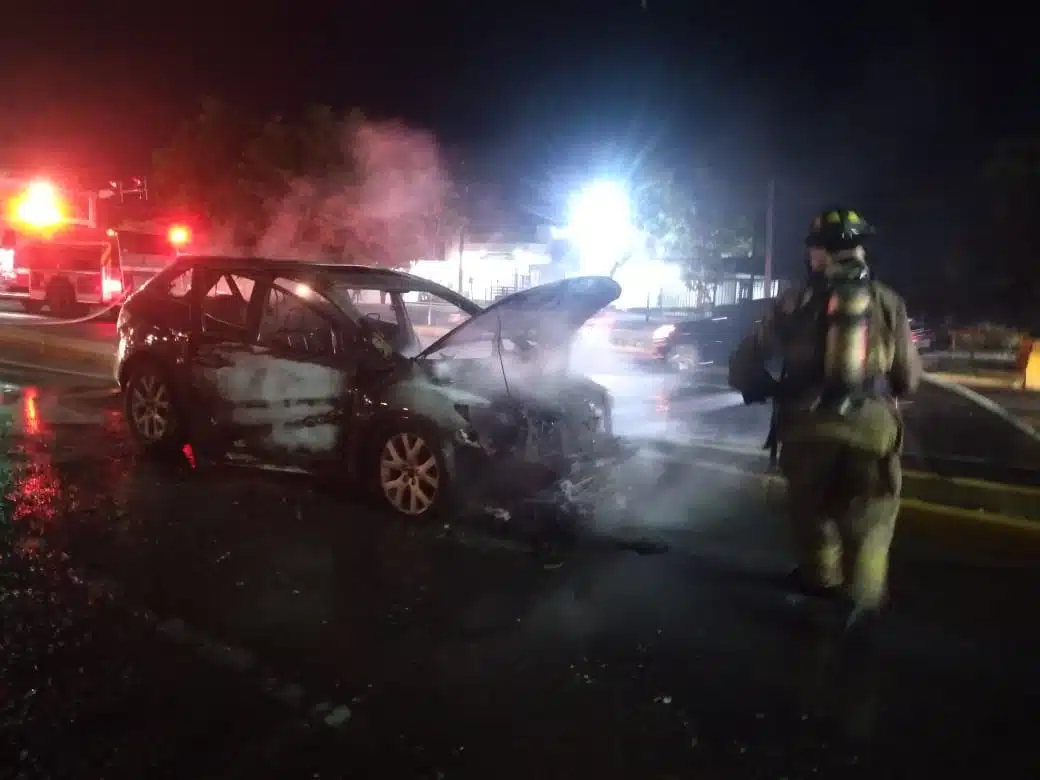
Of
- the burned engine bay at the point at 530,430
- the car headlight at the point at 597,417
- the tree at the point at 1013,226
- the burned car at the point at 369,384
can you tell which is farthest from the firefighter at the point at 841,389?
the tree at the point at 1013,226

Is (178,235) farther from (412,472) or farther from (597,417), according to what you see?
(412,472)

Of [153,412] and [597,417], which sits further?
[153,412]

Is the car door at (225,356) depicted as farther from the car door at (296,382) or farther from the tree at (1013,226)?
the tree at (1013,226)

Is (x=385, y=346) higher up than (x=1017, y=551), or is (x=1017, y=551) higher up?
(x=385, y=346)

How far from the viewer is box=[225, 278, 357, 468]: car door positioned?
608 centimetres

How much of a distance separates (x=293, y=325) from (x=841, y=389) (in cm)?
400

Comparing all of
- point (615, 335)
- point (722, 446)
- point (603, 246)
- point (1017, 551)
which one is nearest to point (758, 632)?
point (1017, 551)

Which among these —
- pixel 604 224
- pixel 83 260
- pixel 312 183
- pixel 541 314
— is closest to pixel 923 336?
pixel 604 224

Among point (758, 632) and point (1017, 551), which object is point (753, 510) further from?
point (758, 632)

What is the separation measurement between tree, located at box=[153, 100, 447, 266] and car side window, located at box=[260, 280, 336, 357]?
67.5 feet

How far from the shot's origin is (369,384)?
589 cm

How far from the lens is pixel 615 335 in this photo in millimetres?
18453

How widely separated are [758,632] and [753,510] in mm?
2101

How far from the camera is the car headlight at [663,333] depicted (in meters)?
17.2
